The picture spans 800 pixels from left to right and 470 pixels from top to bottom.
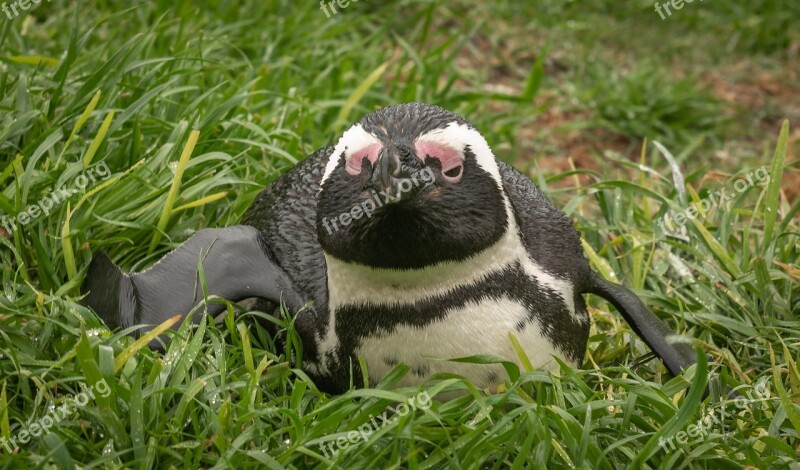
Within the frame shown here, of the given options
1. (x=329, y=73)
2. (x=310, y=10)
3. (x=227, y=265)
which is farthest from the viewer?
(x=310, y=10)

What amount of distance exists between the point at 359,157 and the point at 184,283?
0.80 m

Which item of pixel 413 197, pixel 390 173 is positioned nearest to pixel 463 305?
pixel 413 197

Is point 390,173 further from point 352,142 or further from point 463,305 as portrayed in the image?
point 463,305

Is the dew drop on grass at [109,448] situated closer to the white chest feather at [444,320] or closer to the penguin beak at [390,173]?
the white chest feather at [444,320]

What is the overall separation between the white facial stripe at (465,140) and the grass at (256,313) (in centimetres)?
61

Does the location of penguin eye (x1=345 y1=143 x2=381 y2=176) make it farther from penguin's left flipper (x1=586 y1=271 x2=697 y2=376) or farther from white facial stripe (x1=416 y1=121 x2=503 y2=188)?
penguin's left flipper (x1=586 y1=271 x2=697 y2=376)

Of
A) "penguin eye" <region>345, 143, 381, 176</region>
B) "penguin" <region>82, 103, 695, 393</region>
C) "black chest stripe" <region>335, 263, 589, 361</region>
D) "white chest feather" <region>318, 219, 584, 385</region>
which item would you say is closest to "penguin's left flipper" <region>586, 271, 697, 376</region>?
"penguin" <region>82, 103, 695, 393</region>

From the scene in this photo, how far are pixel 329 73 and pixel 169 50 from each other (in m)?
0.98

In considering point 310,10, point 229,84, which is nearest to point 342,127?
point 229,84

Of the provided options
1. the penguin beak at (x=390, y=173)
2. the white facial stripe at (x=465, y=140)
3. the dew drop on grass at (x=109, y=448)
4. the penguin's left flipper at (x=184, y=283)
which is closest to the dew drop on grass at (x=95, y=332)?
the penguin's left flipper at (x=184, y=283)

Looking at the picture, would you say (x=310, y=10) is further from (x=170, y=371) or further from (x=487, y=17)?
(x=170, y=371)

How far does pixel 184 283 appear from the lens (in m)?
3.08

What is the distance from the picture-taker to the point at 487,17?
7.00m

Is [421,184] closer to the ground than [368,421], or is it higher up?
higher up
